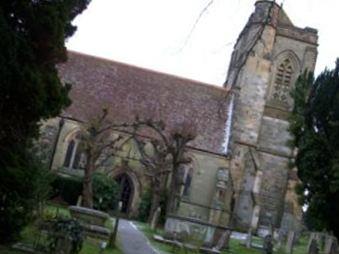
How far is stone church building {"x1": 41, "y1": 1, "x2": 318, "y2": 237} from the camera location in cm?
3347

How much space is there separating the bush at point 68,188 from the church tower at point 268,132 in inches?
357

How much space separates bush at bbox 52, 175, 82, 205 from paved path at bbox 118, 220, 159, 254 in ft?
26.0

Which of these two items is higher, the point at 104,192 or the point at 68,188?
the point at 104,192

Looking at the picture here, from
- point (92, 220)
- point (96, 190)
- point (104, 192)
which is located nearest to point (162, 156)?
point (104, 192)

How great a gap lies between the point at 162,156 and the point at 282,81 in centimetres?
1197

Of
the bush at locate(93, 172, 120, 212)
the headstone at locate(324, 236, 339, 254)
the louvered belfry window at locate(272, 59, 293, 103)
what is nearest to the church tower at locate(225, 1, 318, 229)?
the louvered belfry window at locate(272, 59, 293, 103)

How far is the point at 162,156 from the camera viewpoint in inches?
1173

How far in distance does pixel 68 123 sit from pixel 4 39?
2355 centimetres

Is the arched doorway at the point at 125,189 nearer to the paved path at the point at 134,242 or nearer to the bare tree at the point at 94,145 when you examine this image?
the bare tree at the point at 94,145

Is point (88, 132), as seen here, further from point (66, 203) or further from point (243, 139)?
point (243, 139)

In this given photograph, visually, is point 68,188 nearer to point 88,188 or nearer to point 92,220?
point 88,188

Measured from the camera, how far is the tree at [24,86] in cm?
1098

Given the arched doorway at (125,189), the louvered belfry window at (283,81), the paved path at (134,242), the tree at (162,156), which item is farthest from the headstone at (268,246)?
the louvered belfry window at (283,81)

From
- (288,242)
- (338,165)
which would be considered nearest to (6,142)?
(338,165)
